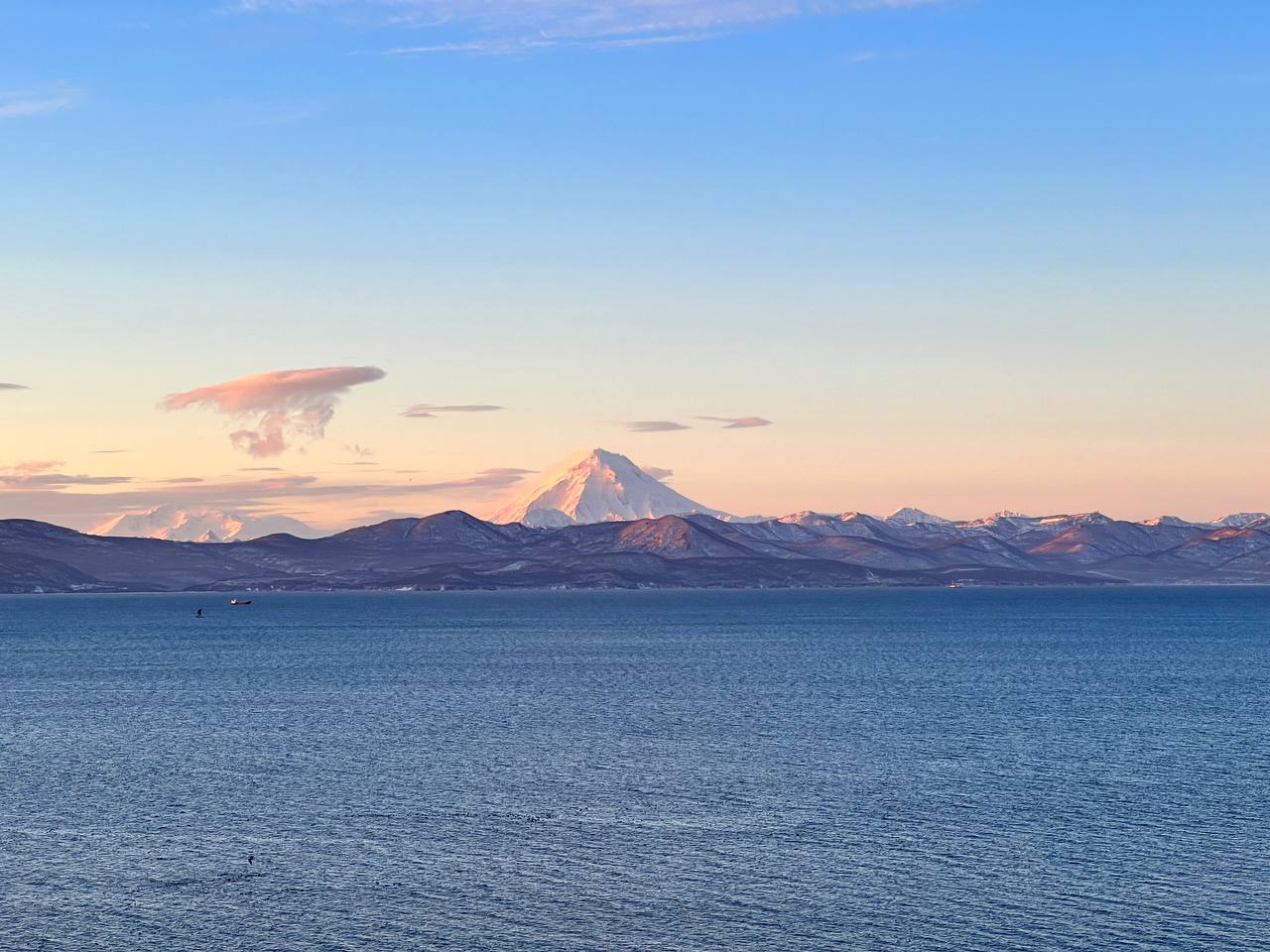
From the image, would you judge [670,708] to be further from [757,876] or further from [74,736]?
[757,876]

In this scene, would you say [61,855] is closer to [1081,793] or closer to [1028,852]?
[1028,852]

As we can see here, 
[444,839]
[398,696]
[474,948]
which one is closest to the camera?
[474,948]

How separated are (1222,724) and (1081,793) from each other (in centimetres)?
4188

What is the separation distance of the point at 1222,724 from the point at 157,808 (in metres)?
84.9

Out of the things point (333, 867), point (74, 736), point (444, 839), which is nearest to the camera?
Result: point (333, 867)

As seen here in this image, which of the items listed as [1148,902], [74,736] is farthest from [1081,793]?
[74,736]

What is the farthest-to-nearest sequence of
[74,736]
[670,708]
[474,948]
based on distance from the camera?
[670,708]
[74,736]
[474,948]

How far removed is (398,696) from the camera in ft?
503

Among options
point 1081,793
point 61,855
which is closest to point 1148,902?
point 1081,793

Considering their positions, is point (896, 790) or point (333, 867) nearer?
point (333, 867)

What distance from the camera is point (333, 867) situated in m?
69.7

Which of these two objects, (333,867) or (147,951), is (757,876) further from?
(147,951)

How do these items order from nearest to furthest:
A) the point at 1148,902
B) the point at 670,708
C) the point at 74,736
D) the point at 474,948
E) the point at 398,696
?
the point at 474,948 → the point at 1148,902 → the point at 74,736 → the point at 670,708 → the point at 398,696

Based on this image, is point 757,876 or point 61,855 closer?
point 757,876
